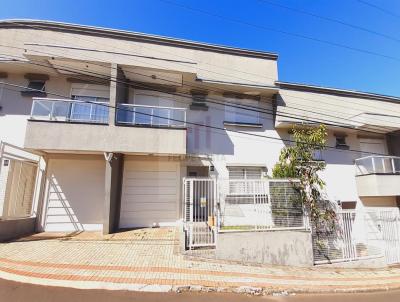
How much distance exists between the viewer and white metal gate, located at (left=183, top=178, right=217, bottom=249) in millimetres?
7625

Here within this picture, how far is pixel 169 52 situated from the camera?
1218 cm

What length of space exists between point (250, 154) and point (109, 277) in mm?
8783

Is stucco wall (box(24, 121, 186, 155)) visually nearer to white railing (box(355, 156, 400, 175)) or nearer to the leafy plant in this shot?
the leafy plant

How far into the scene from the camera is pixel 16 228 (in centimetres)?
914

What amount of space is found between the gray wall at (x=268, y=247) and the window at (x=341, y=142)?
26.8 ft

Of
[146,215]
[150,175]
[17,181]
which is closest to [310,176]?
[150,175]

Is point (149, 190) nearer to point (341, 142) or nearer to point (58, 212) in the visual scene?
point (58, 212)

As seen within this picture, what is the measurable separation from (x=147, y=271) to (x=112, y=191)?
4768mm

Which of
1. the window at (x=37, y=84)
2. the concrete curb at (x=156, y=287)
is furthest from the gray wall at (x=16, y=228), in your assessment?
the window at (x=37, y=84)

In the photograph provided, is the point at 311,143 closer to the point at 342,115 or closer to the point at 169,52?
the point at 342,115

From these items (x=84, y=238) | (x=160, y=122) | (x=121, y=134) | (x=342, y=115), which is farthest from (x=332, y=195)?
(x=84, y=238)

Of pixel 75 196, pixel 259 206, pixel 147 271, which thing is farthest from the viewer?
pixel 75 196

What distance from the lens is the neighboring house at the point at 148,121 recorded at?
32.5ft

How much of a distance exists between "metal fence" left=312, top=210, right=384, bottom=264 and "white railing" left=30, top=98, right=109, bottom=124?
9534mm
